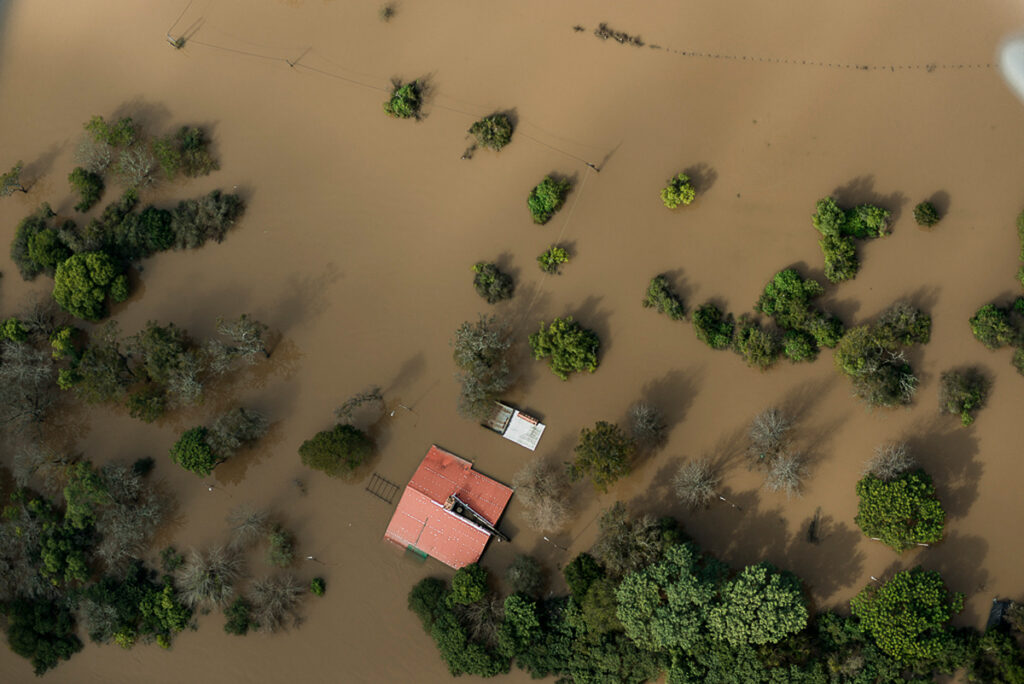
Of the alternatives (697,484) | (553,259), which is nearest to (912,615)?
(697,484)

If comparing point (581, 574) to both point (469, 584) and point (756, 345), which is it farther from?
point (756, 345)

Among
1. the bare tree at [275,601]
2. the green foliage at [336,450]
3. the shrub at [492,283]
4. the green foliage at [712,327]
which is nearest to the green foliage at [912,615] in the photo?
the green foliage at [712,327]

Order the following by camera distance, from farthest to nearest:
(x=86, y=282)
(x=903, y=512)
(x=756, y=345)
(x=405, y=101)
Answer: (x=405, y=101)
(x=86, y=282)
(x=756, y=345)
(x=903, y=512)

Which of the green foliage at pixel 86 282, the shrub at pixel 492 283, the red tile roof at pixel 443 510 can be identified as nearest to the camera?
the red tile roof at pixel 443 510

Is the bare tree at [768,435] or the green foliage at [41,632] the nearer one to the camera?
the bare tree at [768,435]

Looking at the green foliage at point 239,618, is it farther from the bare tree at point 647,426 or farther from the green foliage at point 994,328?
the green foliage at point 994,328

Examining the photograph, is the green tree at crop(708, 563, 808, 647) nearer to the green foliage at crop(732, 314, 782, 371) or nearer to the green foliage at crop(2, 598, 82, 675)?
the green foliage at crop(732, 314, 782, 371)

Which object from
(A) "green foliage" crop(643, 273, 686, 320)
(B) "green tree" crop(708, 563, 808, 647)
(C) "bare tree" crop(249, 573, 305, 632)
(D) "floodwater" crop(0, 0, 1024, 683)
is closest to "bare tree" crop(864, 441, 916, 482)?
(D) "floodwater" crop(0, 0, 1024, 683)
